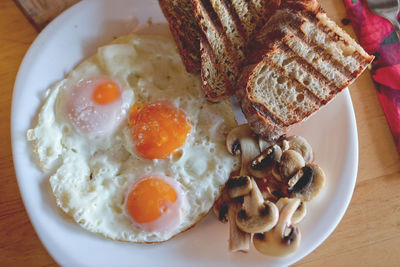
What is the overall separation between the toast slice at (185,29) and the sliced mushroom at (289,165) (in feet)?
2.16

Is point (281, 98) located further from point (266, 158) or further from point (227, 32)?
point (227, 32)

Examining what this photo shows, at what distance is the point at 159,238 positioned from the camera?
1.80 m

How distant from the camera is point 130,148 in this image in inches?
73.3

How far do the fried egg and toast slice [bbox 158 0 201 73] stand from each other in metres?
0.16

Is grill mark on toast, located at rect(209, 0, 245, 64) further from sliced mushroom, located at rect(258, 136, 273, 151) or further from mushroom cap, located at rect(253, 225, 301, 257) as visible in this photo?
mushroom cap, located at rect(253, 225, 301, 257)

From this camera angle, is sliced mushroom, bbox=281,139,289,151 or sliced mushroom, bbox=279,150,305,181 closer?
sliced mushroom, bbox=279,150,305,181

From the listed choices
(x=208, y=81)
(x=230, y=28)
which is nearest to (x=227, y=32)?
(x=230, y=28)

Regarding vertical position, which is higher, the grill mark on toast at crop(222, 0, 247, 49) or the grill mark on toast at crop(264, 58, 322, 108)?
the grill mark on toast at crop(222, 0, 247, 49)

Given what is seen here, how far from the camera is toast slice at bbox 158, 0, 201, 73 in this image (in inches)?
71.9

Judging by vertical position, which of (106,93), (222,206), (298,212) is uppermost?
(106,93)

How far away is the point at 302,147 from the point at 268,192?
0.96 feet

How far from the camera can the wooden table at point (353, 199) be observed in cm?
194

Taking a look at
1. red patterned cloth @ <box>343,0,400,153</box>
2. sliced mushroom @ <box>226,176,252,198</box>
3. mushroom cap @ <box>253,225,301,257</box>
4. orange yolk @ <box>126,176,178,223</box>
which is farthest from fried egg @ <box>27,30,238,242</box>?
red patterned cloth @ <box>343,0,400,153</box>

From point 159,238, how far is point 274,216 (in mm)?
590
